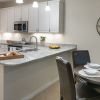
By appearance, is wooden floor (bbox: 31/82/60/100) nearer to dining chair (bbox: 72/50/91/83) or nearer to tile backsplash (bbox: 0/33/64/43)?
dining chair (bbox: 72/50/91/83)

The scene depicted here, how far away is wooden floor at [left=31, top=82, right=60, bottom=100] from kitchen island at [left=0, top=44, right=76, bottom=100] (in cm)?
9

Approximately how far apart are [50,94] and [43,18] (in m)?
2.51

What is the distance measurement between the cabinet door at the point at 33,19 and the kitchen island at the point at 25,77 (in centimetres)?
187

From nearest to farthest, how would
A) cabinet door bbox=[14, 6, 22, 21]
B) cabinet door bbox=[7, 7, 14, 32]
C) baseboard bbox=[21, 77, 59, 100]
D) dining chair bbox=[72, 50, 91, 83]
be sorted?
1. baseboard bbox=[21, 77, 59, 100]
2. dining chair bbox=[72, 50, 91, 83]
3. cabinet door bbox=[14, 6, 22, 21]
4. cabinet door bbox=[7, 7, 14, 32]

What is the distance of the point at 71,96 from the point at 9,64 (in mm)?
994

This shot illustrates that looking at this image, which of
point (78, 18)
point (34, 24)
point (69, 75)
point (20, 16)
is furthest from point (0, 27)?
point (69, 75)

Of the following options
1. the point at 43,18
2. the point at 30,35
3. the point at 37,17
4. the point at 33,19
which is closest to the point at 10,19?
the point at 30,35

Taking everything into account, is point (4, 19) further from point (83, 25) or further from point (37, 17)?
point (83, 25)

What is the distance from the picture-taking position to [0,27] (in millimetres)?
6461

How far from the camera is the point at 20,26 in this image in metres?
5.68

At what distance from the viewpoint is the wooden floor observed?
128 inches

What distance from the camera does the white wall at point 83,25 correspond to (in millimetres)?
4594

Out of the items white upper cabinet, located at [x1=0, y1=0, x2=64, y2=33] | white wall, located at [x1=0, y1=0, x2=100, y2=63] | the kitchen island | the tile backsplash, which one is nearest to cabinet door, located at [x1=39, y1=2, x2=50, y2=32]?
white upper cabinet, located at [x1=0, y1=0, x2=64, y2=33]

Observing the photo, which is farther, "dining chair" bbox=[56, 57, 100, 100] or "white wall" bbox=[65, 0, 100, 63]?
"white wall" bbox=[65, 0, 100, 63]
